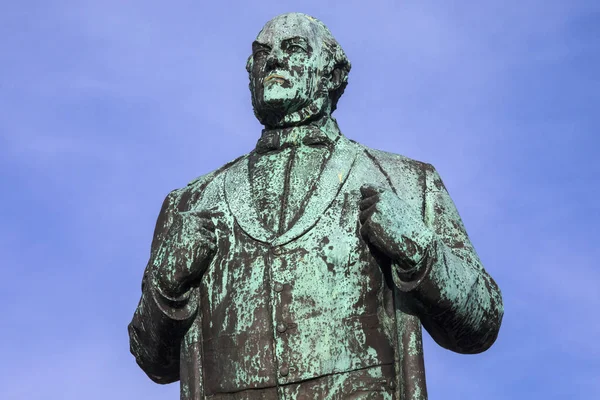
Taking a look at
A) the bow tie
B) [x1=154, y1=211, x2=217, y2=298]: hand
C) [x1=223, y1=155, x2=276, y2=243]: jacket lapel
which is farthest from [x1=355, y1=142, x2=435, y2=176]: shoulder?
[x1=154, y1=211, x2=217, y2=298]: hand

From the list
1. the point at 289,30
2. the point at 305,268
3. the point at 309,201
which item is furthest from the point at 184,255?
the point at 289,30

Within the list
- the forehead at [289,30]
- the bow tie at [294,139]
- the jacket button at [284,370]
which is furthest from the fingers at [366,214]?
the forehead at [289,30]

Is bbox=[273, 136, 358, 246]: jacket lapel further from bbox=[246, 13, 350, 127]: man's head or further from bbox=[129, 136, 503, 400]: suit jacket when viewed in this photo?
bbox=[246, 13, 350, 127]: man's head

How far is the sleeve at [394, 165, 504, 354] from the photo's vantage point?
37.3 feet

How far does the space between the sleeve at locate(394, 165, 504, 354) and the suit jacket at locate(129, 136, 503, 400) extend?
0.01m

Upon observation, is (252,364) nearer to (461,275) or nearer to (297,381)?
(297,381)

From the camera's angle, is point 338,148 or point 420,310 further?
point 338,148

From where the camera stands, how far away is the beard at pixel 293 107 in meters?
12.5

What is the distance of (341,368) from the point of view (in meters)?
11.3

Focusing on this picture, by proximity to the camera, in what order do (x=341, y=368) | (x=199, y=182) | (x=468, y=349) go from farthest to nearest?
(x=199, y=182)
(x=468, y=349)
(x=341, y=368)

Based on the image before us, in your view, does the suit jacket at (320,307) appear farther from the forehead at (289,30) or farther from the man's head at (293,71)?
the forehead at (289,30)

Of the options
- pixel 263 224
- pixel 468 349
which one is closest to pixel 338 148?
pixel 263 224

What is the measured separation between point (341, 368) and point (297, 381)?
→ 318 mm

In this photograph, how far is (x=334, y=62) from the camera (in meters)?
12.8
